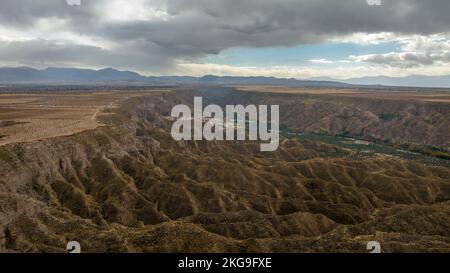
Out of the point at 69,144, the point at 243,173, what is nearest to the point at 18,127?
the point at 69,144

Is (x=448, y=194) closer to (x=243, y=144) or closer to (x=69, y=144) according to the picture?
(x=243, y=144)

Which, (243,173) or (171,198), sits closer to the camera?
(171,198)

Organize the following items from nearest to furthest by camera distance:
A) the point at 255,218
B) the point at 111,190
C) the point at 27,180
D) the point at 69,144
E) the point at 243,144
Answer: the point at 255,218 < the point at 27,180 < the point at 111,190 < the point at 69,144 < the point at 243,144

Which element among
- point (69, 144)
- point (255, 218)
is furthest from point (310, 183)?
point (69, 144)

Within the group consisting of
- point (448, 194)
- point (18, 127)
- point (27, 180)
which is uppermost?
point (18, 127)
